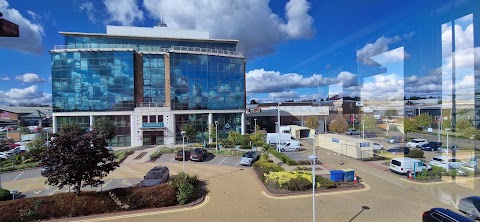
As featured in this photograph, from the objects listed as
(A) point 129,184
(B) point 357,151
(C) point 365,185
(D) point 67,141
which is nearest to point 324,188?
(C) point 365,185

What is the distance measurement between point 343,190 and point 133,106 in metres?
30.7

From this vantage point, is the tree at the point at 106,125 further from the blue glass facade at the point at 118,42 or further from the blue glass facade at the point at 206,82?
the blue glass facade at the point at 118,42

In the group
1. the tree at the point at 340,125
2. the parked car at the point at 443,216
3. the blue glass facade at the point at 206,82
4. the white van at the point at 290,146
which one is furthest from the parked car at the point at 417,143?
the blue glass facade at the point at 206,82

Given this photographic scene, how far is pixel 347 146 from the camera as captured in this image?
24109 mm

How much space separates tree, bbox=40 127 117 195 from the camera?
10.2m

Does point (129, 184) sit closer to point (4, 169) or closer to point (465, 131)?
point (4, 169)

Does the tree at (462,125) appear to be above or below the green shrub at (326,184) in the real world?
above

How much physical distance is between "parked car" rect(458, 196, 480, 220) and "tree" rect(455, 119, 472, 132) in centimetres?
291

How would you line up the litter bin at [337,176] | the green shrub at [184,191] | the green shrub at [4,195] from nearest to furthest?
the green shrub at [184,191], the green shrub at [4,195], the litter bin at [337,176]

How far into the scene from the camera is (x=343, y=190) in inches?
527

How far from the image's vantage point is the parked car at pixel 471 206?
810 cm

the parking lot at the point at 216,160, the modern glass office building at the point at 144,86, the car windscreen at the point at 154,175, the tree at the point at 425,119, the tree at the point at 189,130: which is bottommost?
the parking lot at the point at 216,160

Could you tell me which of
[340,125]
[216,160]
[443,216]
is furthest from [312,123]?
[443,216]

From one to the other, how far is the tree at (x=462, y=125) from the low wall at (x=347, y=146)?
53.7 ft
